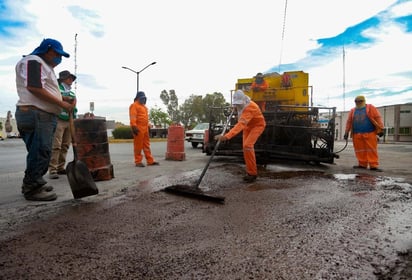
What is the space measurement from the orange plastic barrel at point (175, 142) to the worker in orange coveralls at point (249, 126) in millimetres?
3104

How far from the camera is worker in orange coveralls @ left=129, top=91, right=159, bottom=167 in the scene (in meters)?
6.67

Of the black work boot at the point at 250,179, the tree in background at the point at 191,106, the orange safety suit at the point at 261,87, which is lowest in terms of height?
the black work boot at the point at 250,179

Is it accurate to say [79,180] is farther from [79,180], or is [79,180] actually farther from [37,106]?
[37,106]

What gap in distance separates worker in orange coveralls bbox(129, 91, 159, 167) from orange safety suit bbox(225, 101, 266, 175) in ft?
8.92

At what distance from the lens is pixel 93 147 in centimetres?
461

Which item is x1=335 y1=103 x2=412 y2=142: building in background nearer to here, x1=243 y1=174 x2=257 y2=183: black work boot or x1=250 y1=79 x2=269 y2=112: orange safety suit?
x1=250 y1=79 x2=269 y2=112: orange safety suit

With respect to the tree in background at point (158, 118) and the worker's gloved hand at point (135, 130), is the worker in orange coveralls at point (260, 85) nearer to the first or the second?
the worker's gloved hand at point (135, 130)

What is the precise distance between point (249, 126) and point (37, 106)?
342 cm

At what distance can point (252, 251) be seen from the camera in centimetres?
200

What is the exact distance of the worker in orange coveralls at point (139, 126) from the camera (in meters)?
6.67

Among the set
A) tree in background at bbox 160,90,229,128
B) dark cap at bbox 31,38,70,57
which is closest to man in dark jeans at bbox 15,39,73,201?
dark cap at bbox 31,38,70,57

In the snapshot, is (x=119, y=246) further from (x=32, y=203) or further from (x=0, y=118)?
(x=0, y=118)

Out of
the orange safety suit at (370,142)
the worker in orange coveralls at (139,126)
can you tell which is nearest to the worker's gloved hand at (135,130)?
the worker in orange coveralls at (139,126)

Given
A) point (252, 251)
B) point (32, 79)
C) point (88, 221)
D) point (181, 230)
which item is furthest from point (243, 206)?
point (32, 79)
